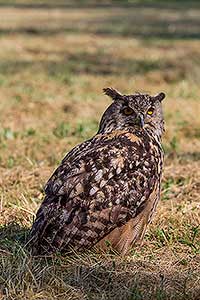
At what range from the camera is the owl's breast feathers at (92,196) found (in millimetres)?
5168

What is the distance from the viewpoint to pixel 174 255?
5.52 metres

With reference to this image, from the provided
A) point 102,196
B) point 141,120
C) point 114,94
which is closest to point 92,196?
point 102,196

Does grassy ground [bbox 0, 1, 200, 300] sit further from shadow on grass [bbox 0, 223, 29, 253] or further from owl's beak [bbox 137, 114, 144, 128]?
owl's beak [bbox 137, 114, 144, 128]

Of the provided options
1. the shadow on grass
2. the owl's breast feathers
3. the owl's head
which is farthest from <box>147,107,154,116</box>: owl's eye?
the shadow on grass

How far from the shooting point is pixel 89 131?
34.5ft

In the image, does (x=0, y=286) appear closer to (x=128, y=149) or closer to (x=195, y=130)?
(x=128, y=149)

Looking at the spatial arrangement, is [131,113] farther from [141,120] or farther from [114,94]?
[114,94]

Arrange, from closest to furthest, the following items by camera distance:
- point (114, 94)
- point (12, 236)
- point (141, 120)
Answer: point (141, 120) < point (114, 94) < point (12, 236)

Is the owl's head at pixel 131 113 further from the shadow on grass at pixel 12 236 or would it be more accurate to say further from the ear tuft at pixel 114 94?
the shadow on grass at pixel 12 236

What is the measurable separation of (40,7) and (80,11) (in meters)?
3.69

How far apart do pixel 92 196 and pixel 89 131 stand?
5358 mm

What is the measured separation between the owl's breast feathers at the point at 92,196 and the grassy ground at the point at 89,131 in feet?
0.57

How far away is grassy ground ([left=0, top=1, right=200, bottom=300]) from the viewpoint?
16.2 feet

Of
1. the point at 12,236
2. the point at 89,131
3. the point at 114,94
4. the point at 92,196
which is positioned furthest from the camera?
the point at 89,131
